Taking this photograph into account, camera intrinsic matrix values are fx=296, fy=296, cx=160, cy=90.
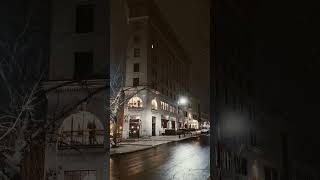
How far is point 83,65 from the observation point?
9.50 feet

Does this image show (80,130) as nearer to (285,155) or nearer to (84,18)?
(84,18)

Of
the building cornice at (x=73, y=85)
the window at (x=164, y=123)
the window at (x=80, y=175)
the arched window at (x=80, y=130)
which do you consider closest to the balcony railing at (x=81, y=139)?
the arched window at (x=80, y=130)

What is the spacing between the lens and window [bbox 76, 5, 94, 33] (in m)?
2.96

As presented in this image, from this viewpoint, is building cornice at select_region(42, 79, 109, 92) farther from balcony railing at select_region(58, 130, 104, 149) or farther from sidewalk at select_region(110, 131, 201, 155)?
sidewalk at select_region(110, 131, 201, 155)

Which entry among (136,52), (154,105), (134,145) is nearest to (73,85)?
(134,145)

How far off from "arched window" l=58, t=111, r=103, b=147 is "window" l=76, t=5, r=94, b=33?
2.74ft

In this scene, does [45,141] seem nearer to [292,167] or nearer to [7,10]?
[7,10]

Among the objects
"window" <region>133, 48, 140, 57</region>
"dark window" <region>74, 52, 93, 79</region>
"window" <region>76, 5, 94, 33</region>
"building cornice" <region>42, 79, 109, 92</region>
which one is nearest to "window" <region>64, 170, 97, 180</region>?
"building cornice" <region>42, 79, 109, 92</region>

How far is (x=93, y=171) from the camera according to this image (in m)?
2.86

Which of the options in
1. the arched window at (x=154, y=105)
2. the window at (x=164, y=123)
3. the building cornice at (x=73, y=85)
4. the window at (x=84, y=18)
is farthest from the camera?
the window at (x=164, y=123)

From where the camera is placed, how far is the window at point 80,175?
112 inches

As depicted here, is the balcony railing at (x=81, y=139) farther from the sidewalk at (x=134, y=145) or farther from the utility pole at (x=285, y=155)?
the utility pole at (x=285, y=155)

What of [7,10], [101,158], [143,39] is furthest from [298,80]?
[143,39]

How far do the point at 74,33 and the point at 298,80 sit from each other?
2413mm
